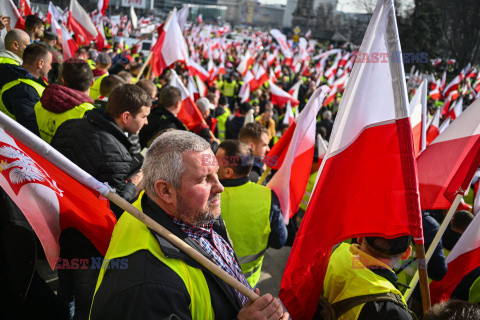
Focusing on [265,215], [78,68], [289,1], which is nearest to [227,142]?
[265,215]

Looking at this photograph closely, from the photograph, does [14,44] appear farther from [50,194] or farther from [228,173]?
[50,194]

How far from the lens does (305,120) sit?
3.20 m

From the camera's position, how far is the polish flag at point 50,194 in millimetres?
1690

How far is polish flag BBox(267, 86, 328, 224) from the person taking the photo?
124 inches

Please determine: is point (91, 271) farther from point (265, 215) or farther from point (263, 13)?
point (263, 13)

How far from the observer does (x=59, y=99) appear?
3.28 m

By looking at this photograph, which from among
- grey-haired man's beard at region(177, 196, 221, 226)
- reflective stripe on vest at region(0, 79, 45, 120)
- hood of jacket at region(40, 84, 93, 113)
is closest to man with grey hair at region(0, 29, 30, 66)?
reflective stripe on vest at region(0, 79, 45, 120)

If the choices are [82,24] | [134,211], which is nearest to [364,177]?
[134,211]

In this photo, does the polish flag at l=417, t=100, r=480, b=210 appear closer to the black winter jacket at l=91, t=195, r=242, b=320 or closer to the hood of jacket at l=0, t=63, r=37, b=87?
the black winter jacket at l=91, t=195, r=242, b=320

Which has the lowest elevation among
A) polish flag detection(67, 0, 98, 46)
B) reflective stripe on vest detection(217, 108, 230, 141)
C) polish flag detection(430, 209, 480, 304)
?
reflective stripe on vest detection(217, 108, 230, 141)

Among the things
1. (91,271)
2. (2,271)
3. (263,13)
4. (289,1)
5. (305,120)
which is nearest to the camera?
(2,271)

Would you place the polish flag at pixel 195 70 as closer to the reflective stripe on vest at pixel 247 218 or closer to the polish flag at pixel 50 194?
the reflective stripe on vest at pixel 247 218

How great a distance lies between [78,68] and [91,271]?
1914 millimetres

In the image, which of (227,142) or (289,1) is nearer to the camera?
(227,142)
